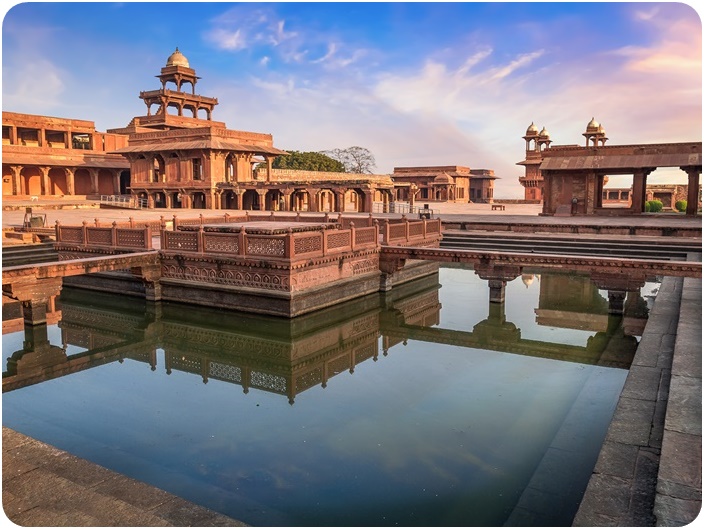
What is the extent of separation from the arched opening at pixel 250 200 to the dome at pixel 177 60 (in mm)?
18213

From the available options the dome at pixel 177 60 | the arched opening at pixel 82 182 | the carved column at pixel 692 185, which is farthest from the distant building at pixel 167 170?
the carved column at pixel 692 185

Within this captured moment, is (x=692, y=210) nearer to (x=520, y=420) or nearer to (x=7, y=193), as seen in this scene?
(x=520, y=420)

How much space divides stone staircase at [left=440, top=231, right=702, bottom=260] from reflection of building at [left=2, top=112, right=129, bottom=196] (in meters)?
35.3

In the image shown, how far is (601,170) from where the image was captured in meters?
31.6

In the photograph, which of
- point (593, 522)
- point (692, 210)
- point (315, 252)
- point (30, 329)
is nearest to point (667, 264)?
point (315, 252)

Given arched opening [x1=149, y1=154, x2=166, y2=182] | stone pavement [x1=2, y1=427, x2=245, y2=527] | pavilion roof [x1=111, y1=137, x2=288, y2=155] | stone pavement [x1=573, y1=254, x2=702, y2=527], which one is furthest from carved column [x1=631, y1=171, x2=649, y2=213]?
arched opening [x1=149, y1=154, x2=166, y2=182]

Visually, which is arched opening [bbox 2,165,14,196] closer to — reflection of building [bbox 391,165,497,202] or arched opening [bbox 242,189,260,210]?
arched opening [bbox 242,189,260,210]

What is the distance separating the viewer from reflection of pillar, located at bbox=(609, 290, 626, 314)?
14.8 m

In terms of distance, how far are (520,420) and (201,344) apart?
23.8 feet

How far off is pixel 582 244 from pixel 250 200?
2996cm

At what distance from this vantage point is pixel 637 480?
5172 mm

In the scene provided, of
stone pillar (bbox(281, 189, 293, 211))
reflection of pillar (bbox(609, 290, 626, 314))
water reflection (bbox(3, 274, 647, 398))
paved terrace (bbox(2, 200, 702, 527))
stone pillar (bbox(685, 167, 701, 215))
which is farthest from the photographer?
stone pillar (bbox(281, 189, 293, 211))

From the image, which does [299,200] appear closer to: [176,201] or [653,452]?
[176,201]

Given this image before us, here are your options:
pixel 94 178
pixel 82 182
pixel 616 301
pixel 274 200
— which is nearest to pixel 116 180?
pixel 94 178
